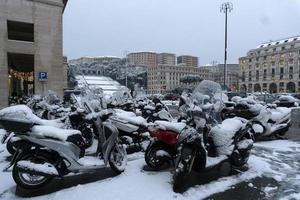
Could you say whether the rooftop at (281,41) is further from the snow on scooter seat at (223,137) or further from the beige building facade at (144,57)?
the snow on scooter seat at (223,137)

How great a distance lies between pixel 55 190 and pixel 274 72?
355 feet

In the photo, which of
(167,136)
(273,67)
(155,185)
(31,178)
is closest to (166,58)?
(273,67)

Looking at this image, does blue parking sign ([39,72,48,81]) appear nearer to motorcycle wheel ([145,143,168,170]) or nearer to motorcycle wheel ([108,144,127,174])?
motorcycle wheel ([108,144,127,174])

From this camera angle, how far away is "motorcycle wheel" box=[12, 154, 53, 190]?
494 cm

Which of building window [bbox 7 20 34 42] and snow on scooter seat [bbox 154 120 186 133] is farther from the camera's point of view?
building window [bbox 7 20 34 42]

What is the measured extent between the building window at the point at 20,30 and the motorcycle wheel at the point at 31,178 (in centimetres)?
1812

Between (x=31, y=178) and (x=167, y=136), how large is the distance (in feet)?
7.84

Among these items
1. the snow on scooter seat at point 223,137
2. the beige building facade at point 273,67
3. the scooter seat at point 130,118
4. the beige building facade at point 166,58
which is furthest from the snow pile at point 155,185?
the beige building facade at point 166,58

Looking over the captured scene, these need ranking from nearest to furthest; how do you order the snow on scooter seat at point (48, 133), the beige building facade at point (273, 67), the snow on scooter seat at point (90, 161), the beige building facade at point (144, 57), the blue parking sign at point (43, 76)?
the snow on scooter seat at point (48, 133)
the snow on scooter seat at point (90, 161)
the blue parking sign at point (43, 76)
the beige building facade at point (273, 67)
the beige building facade at point (144, 57)

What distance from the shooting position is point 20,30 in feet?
80.0

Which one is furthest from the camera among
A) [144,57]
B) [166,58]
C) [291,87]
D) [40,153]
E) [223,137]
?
[166,58]

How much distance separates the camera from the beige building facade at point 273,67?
97500 mm

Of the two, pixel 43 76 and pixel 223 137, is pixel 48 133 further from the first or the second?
pixel 43 76

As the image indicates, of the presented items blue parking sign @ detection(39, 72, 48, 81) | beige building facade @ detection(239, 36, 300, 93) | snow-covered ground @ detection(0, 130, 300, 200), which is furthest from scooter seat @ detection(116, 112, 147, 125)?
beige building facade @ detection(239, 36, 300, 93)
